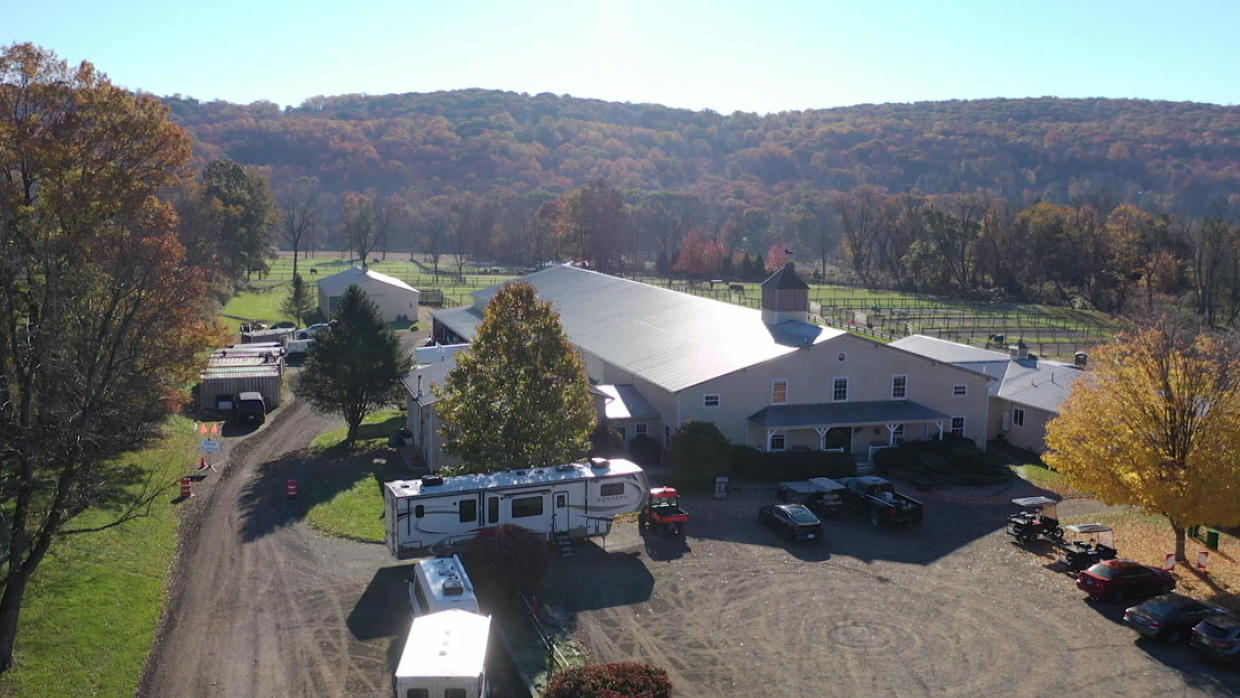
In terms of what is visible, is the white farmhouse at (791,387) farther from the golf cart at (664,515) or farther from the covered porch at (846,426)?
the golf cart at (664,515)

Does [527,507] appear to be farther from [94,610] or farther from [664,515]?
[94,610]

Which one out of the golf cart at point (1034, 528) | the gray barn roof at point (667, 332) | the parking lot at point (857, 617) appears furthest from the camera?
the gray barn roof at point (667, 332)

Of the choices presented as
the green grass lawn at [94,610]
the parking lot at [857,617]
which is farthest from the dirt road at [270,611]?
the parking lot at [857,617]

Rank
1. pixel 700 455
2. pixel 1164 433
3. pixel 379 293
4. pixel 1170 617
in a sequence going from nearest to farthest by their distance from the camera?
pixel 1170 617
pixel 1164 433
pixel 700 455
pixel 379 293

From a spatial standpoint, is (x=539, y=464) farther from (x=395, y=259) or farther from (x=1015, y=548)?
(x=395, y=259)

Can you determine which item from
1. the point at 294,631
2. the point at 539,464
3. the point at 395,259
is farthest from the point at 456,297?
the point at 294,631

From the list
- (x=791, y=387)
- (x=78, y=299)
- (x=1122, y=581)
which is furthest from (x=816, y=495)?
(x=78, y=299)
